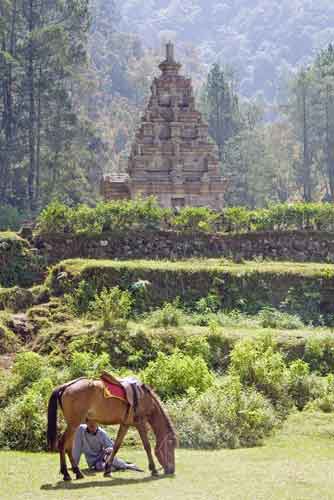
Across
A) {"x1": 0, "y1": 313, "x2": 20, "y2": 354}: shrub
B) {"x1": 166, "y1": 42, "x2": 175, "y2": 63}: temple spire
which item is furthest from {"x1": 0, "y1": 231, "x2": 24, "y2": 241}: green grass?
{"x1": 166, "y1": 42, "x2": 175, "y2": 63}: temple spire

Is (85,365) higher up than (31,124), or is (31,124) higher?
(31,124)

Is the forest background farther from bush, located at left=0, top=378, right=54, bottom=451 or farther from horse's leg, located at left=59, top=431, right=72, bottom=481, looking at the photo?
horse's leg, located at left=59, top=431, right=72, bottom=481

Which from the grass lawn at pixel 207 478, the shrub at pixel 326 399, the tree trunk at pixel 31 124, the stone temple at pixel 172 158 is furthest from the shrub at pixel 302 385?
the tree trunk at pixel 31 124

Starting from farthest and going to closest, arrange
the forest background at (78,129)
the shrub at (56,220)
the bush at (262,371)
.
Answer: the forest background at (78,129), the shrub at (56,220), the bush at (262,371)

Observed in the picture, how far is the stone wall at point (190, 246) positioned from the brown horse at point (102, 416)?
1740 cm

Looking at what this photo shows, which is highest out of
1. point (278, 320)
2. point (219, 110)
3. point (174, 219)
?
point (219, 110)

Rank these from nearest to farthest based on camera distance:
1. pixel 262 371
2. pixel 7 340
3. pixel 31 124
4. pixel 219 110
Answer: pixel 262 371 → pixel 7 340 → pixel 31 124 → pixel 219 110

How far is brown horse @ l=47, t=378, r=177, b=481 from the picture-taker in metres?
14.6

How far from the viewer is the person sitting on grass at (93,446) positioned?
1526 centimetres

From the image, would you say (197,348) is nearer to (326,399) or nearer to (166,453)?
(326,399)

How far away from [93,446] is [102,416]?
2.91 ft

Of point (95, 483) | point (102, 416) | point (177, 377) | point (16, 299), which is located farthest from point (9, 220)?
point (95, 483)

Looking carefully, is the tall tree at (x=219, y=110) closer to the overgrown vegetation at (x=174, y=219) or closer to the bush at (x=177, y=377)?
the overgrown vegetation at (x=174, y=219)

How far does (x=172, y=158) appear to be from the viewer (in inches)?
1726
